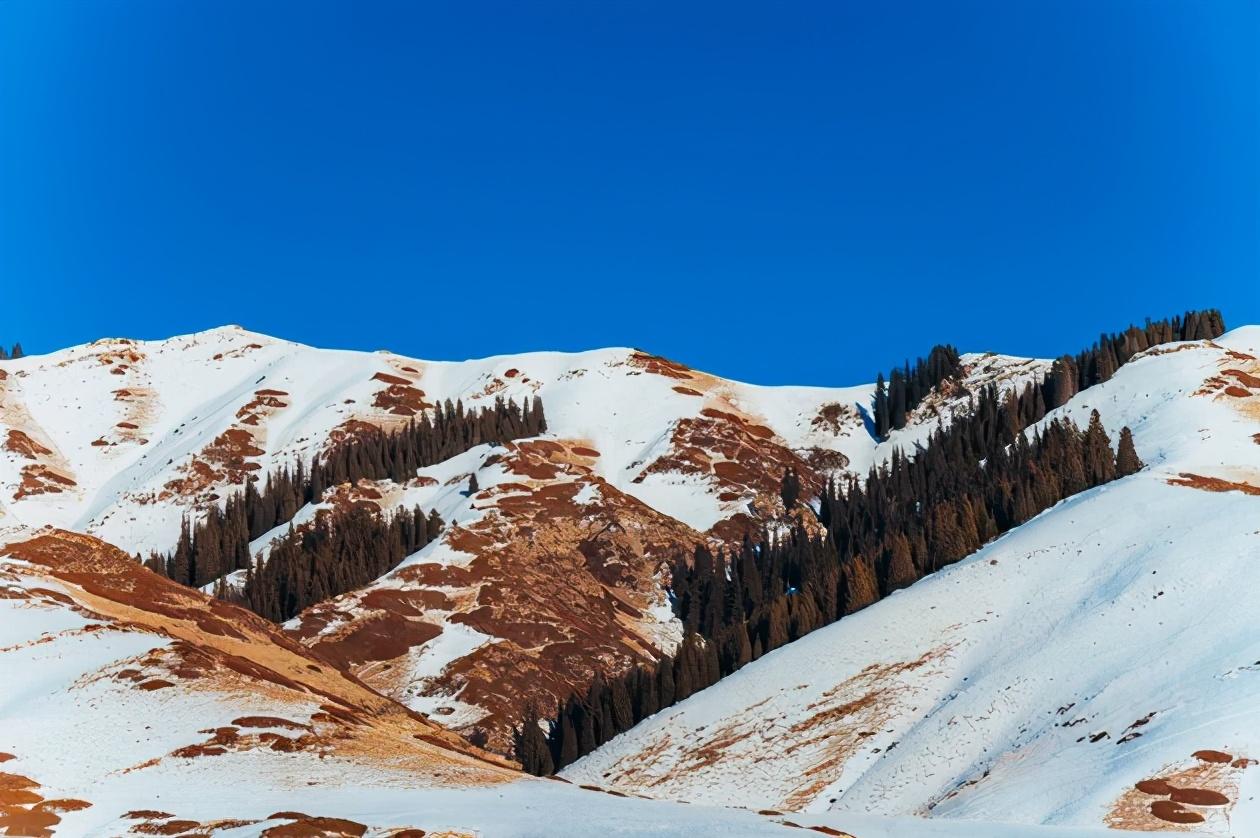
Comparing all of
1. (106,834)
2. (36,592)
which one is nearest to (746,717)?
(36,592)

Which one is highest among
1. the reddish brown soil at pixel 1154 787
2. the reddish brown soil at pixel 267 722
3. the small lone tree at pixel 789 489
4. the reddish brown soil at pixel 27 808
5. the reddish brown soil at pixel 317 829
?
the small lone tree at pixel 789 489

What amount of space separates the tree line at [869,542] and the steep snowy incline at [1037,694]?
5.44 meters

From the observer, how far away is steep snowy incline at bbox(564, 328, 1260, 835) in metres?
61.3

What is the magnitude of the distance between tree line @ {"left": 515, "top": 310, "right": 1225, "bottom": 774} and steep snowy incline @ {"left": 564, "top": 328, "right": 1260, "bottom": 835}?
5441mm

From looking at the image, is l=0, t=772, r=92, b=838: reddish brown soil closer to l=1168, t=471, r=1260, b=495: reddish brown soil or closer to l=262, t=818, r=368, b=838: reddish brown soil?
l=262, t=818, r=368, b=838: reddish brown soil

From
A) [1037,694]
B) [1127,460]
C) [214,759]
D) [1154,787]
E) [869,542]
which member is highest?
[1127,460]

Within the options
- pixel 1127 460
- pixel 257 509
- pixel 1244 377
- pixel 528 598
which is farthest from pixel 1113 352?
pixel 257 509

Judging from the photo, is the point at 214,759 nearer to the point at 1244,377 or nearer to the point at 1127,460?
the point at 1127,460

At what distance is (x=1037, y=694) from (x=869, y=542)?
207 feet

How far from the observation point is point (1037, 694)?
3177 inches

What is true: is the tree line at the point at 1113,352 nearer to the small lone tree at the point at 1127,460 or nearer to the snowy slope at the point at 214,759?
the small lone tree at the point at 1127,460

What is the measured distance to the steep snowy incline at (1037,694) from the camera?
61.3 m

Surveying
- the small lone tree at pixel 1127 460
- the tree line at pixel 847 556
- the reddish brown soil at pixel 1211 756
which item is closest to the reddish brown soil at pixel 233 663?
the tree line at pixel 847 556

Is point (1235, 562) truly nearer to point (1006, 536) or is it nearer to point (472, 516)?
point (1006, 536)
